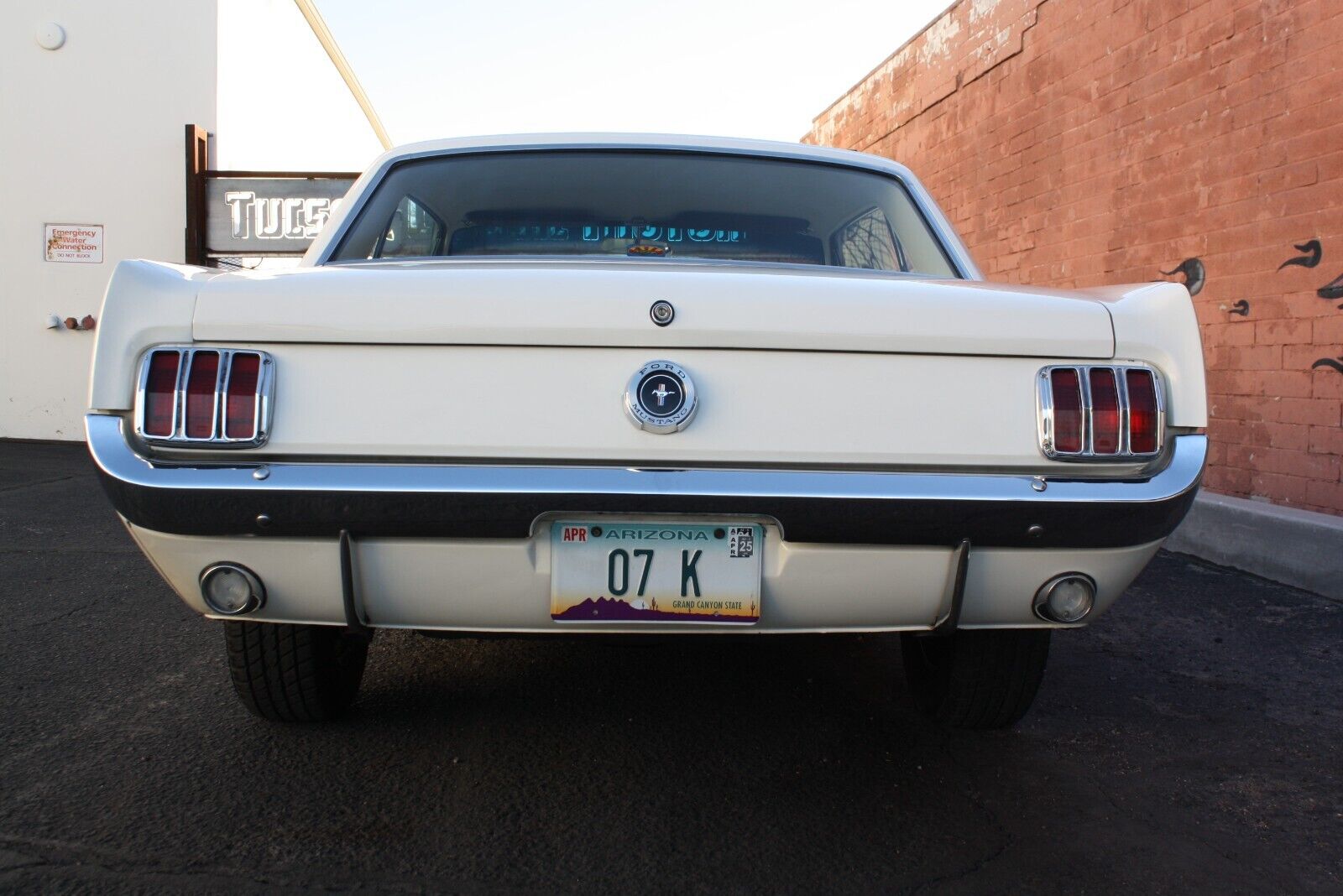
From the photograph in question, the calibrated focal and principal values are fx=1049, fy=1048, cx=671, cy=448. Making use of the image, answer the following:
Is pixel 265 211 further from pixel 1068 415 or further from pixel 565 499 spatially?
pixel 1068 415

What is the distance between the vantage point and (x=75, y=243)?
421 inches

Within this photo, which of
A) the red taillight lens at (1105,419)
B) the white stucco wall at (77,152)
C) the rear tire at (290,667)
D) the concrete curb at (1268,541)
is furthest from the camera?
the white stucco wall at (77,152)

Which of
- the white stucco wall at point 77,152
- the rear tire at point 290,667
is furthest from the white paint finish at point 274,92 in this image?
the rear tire at point 290,667

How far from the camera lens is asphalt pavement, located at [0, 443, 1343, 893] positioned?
2.01 metres

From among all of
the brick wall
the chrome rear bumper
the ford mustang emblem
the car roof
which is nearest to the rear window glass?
the car roof

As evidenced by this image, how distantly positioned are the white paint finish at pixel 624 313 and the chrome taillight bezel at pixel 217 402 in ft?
0.13

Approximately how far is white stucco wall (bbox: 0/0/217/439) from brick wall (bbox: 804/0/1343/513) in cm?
792

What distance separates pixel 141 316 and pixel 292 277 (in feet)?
0.94

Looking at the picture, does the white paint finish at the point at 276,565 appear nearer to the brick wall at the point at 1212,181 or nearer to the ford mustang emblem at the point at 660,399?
the ford mustang emblem at the point at 660,399

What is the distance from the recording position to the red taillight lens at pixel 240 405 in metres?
1.96

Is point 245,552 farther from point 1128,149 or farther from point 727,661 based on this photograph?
Result: point 1128,149

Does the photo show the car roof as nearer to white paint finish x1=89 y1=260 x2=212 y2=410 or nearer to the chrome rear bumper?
white paint finish x1=89 y1=260 x2=212 y2=410

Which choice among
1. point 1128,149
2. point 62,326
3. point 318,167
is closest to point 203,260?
point 62,326

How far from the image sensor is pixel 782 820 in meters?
2.21
